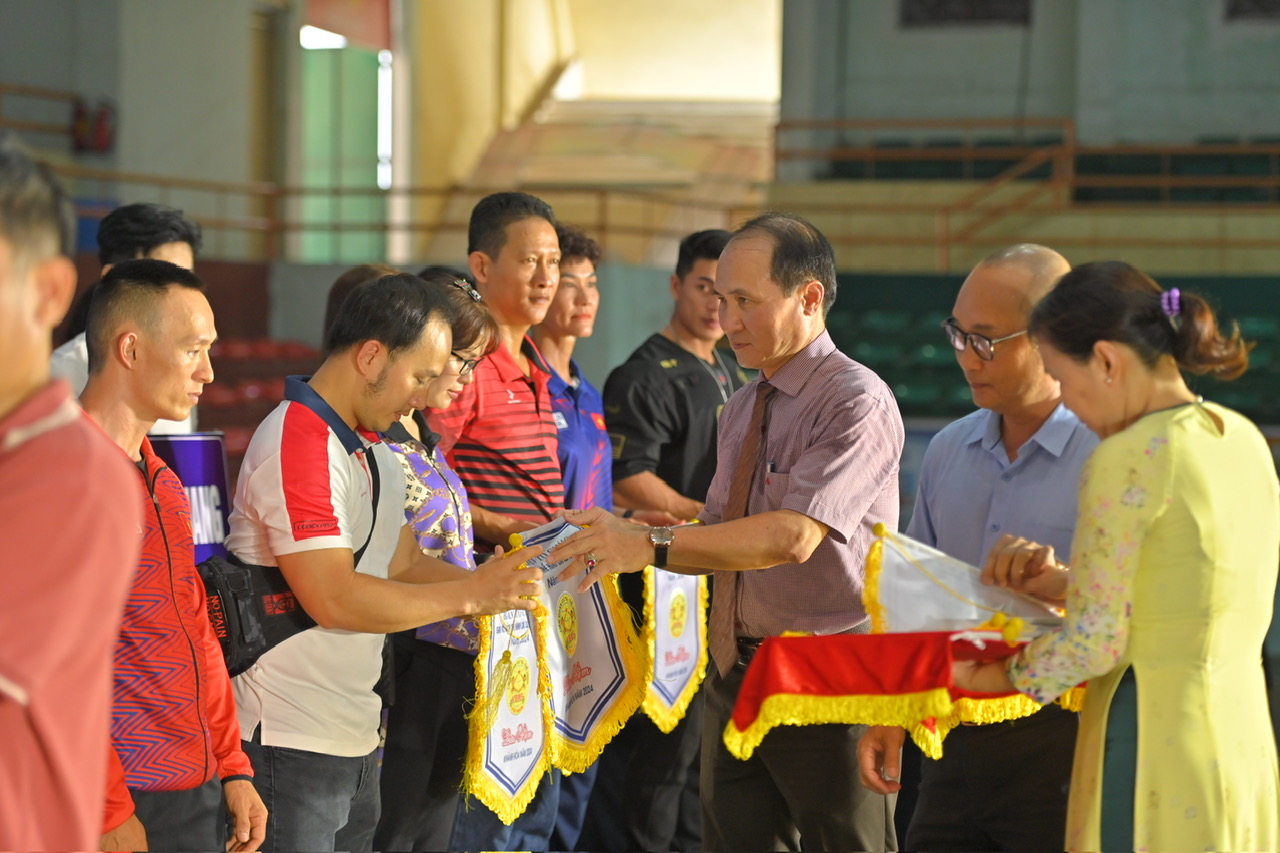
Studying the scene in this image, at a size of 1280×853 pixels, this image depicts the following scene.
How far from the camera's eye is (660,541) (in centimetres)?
236

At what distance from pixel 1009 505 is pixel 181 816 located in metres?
1.51

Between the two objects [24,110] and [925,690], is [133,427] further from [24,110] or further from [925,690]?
[24,110]

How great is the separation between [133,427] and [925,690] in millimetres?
1300

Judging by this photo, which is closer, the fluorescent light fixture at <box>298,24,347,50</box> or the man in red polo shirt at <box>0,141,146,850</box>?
the man in red polo shirt at <box>0,141,146,850</box>

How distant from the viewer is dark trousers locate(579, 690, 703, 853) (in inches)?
140

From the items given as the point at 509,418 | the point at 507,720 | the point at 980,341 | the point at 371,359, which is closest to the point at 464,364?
the point at 509,418

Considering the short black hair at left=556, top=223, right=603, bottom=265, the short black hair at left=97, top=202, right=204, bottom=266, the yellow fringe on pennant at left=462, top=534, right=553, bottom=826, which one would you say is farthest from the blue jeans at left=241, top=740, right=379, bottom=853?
the short black hair at left=556, top=223, right=603, bottom=265

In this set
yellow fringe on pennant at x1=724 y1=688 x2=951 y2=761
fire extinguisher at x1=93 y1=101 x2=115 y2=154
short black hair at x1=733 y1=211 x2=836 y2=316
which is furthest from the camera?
fire extinguisher at x1=93 y1=101 x2=115 y2=154

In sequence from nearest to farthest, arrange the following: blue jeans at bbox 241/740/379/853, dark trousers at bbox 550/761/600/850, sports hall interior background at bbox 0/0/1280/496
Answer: blue jeans at bbox 241/740/379/853, dark trousers at bbox 550/761/600/850, sports hall interior background at bbox 0/0/1280/496

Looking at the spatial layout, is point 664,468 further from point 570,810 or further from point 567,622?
point 567,622

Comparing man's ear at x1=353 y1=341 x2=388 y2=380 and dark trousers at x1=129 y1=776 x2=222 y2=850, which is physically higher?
man's ear at x1=353 y1=341 x2=388 y2=380

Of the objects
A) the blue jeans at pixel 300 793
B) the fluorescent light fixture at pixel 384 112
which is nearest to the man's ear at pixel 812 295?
the blue jeans at pixel 300 793

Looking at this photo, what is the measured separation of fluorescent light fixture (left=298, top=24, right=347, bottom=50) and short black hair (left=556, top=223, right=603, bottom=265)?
9.83 metres

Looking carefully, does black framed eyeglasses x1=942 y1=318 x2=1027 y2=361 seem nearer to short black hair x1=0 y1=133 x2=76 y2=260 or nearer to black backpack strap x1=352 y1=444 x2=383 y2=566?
black backpack strap x1=352 y1=444 x2=383 y2=566
